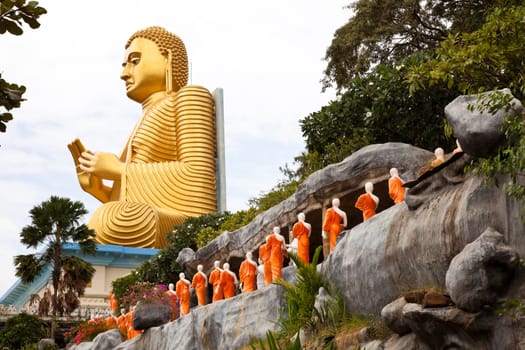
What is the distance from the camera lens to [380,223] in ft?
37.5

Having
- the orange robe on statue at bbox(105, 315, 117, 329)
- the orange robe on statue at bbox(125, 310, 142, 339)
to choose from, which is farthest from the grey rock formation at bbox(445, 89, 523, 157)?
the orange robe on statue at bbox(105, 315, 117, 329)

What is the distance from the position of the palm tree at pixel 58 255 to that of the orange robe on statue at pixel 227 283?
960 cm

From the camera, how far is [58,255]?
85.4 feet

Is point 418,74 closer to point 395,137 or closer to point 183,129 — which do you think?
point 395,137

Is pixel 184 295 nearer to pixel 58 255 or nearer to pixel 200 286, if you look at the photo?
pixel 200 286

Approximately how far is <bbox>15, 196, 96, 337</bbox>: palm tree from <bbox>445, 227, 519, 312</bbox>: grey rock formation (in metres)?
18.7

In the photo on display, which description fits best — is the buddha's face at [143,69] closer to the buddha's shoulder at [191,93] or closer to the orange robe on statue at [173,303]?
the buddha's shoulder at [191,93]

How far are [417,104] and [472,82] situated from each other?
9.37m

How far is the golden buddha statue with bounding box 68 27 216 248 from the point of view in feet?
116

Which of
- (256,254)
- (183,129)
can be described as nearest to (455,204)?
(256,254)

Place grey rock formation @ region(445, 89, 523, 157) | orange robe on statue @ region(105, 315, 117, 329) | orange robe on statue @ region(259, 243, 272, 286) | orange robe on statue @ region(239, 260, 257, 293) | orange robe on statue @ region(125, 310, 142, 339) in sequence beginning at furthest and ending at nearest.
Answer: orange robe on statue @ region(105, 315, 117, 329) < orange robe on statue @ region(125, 310, 142, 339) < orange robe on statue @ region(239, 260, 257, 293) < orange robe on statue @ region(259, 243, 272, 286) < grey rock formation @ region(445, 89, 523, 157)

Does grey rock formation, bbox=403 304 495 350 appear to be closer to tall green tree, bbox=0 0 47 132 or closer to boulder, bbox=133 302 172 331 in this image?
tall green tree, bbox=0 0 47 132

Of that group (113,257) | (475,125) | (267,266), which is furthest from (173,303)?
(113,257)

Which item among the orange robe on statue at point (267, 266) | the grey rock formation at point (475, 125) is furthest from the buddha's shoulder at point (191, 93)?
the grey rock formation at point (475, 125)
